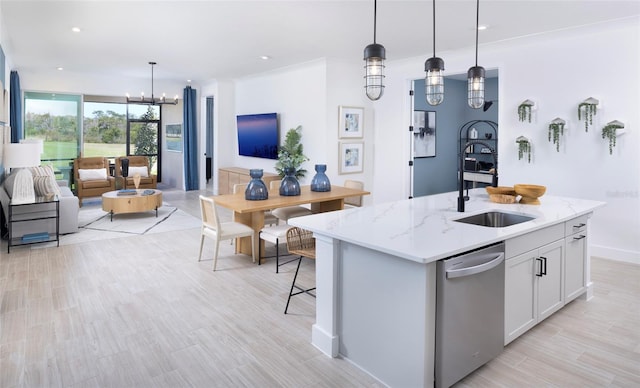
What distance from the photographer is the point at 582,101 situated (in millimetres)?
4781

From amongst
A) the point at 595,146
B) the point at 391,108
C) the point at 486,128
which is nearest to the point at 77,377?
the point at 595,146

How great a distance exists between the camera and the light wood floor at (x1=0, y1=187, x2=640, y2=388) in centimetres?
238

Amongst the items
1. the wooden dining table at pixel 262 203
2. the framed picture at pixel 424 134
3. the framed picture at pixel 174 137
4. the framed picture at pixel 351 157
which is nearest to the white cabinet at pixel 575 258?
the wooden dining table at pixel 262 203

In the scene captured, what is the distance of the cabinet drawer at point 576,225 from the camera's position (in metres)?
3.07

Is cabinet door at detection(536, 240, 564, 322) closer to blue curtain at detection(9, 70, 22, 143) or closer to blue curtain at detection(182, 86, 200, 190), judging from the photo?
blue curtain at detection(9, 70, 22, 143)

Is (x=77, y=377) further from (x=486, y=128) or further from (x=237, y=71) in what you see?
(x=486, y=128)

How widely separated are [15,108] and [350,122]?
6128 mm

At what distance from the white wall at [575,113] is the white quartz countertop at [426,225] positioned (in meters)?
1.50

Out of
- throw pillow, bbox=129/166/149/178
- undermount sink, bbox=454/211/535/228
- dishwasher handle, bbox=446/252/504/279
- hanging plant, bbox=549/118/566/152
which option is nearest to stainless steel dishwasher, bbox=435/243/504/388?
dishwasher handle, bbox=446/252/504/279

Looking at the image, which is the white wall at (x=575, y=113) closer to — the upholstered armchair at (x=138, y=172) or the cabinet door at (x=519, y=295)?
the cabinet door at (x=519, y=295)

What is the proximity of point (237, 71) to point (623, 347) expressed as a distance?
719 centimetres

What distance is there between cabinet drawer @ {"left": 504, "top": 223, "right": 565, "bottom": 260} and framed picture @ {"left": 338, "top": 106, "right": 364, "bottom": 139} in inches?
167

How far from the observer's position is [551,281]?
295 cm

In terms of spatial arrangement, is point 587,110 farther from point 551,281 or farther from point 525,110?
point 551,281
